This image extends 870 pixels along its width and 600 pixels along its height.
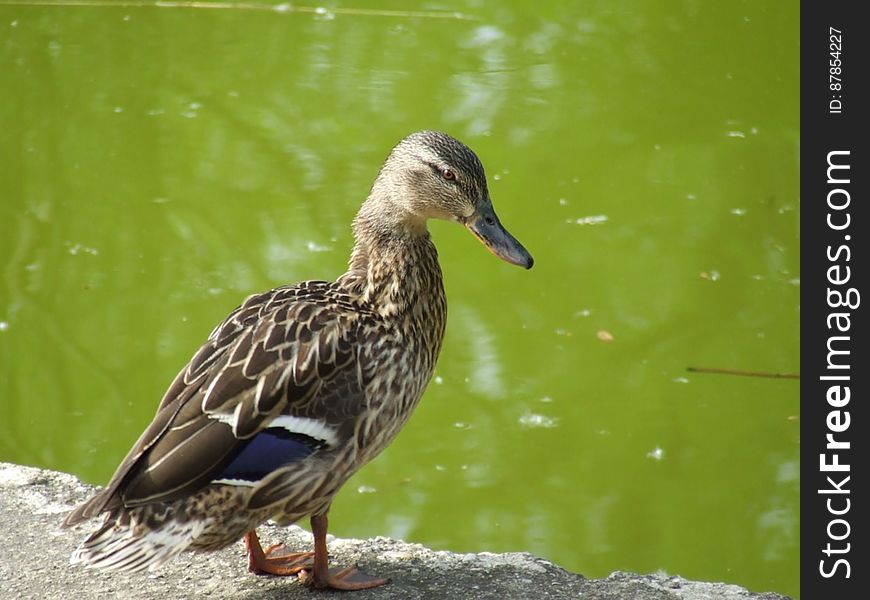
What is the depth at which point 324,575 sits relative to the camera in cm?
349

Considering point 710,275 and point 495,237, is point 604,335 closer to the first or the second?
point 710,275

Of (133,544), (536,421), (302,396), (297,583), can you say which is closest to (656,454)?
(536,421)

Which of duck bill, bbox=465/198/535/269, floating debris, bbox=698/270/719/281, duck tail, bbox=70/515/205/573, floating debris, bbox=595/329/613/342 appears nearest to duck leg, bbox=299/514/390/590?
duck tail, bbox=70/515/205/573

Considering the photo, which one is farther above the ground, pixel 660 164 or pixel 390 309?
pixel 390 309

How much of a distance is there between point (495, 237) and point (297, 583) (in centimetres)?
117

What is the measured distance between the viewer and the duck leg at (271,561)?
11.8ft

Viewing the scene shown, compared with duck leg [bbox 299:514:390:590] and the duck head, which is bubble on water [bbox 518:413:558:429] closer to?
the duck head

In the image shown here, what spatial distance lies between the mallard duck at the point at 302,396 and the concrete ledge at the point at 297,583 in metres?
0.10

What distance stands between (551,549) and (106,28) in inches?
192

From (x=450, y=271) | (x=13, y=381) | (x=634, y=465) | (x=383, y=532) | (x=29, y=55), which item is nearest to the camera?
(x=383, y=532)

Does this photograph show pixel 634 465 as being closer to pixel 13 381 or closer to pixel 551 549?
pixel 551 549

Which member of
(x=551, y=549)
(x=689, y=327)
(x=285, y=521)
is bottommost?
(x=551, y=549)

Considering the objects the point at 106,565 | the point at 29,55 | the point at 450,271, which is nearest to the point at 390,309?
the point at 106,565

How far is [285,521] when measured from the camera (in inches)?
136
